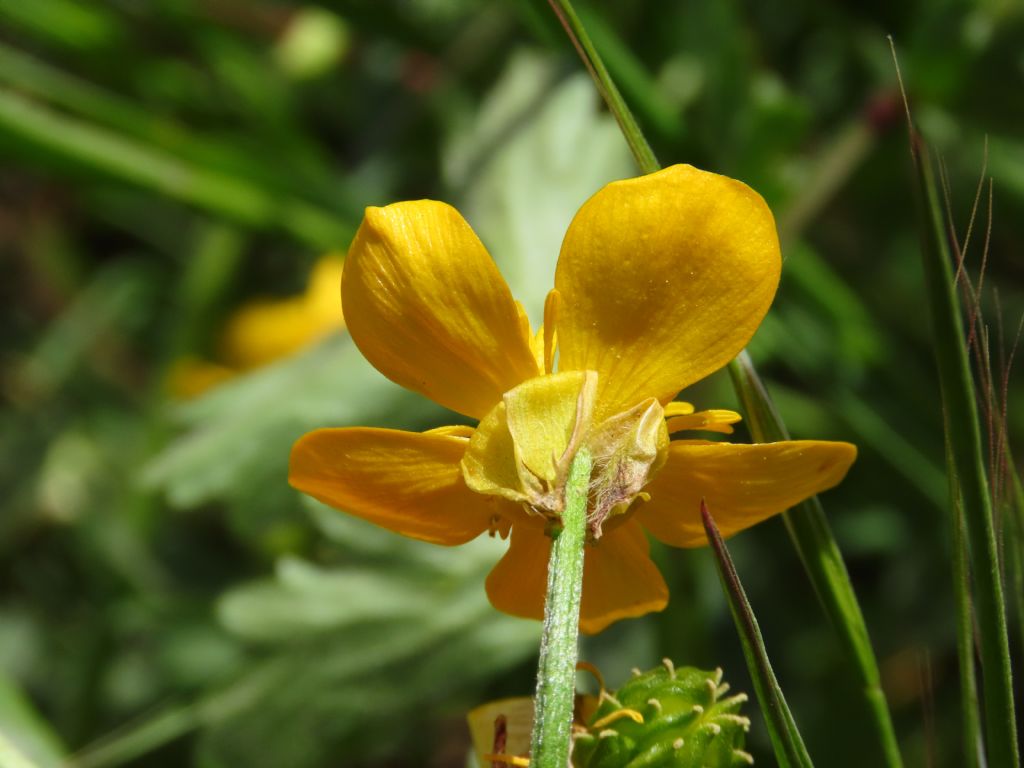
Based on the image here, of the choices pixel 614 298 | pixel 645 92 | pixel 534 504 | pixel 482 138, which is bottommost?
pixel 534 504

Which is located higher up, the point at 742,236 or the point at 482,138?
the point at 482,138

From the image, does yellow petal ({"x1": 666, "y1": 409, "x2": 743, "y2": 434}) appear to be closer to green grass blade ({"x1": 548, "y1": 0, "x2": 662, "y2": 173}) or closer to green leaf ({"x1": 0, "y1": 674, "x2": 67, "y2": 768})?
green grass blade ({"x1": 548, "y1": 0, "x2": 662, "y2": 173})

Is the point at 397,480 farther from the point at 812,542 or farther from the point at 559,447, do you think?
the point at 812,542

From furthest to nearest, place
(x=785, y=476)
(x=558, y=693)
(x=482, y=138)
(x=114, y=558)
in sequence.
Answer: (x=114, y=558), (x=482, y=138), (x=785, y=476), (x=558, y=693)

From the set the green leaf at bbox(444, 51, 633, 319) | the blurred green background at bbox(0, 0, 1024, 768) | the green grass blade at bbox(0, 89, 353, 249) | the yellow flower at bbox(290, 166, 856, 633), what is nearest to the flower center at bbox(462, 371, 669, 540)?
the yellow flower at bbox(290, 166, 856, 633)

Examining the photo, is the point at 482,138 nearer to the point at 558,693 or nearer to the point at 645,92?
the point at 645,92

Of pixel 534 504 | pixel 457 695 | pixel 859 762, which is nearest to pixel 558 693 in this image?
pixel 534 504

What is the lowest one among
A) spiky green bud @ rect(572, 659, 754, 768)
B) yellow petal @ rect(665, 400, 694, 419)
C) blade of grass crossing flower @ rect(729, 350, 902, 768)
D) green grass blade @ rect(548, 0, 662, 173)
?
spiky green bud @ rect(572, 659, 754, 768)

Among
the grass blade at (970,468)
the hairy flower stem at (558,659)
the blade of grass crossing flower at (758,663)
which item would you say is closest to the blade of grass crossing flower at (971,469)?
the grass blade at (970,468)

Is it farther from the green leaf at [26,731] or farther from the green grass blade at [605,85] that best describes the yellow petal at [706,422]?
the green leaf at [26,731]
